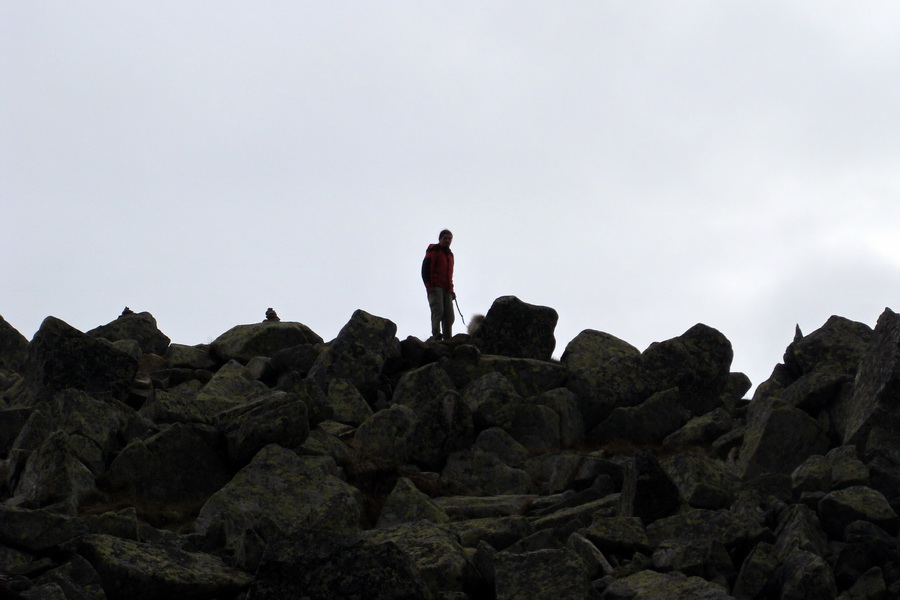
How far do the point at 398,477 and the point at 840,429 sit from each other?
8.21 meters

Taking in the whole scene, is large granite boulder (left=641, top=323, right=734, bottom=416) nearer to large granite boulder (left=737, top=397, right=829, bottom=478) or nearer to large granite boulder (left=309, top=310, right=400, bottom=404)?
large granite boulder (left=737, top=397, right=829, bottom=478)

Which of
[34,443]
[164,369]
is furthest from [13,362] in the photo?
[34,443]

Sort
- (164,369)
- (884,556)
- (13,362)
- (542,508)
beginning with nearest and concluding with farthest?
(884,556) → (542,508) → (164,369) → (13,362)

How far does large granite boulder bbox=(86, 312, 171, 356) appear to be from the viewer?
3391 cm

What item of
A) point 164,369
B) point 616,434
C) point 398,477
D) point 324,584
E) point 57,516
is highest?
point 164,369

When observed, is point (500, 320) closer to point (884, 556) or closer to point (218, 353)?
point (218, 353)

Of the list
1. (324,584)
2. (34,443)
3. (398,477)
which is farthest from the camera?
(34,443)

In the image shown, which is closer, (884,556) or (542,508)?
(884,556)

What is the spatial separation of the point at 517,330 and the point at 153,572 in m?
18.5

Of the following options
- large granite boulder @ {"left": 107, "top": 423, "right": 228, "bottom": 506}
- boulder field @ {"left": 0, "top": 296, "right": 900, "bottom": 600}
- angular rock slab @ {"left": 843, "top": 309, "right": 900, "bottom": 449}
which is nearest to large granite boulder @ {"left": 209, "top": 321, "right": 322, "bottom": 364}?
boulder field @ {"left": 0, "top": 296, "right": 900, "bottom": 600}

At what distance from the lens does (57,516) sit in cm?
1600

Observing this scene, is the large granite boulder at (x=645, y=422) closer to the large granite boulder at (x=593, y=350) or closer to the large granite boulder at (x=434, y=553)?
the large granite boulder at (x=593, y=350)

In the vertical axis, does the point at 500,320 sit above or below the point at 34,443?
above

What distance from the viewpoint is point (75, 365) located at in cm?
2714
